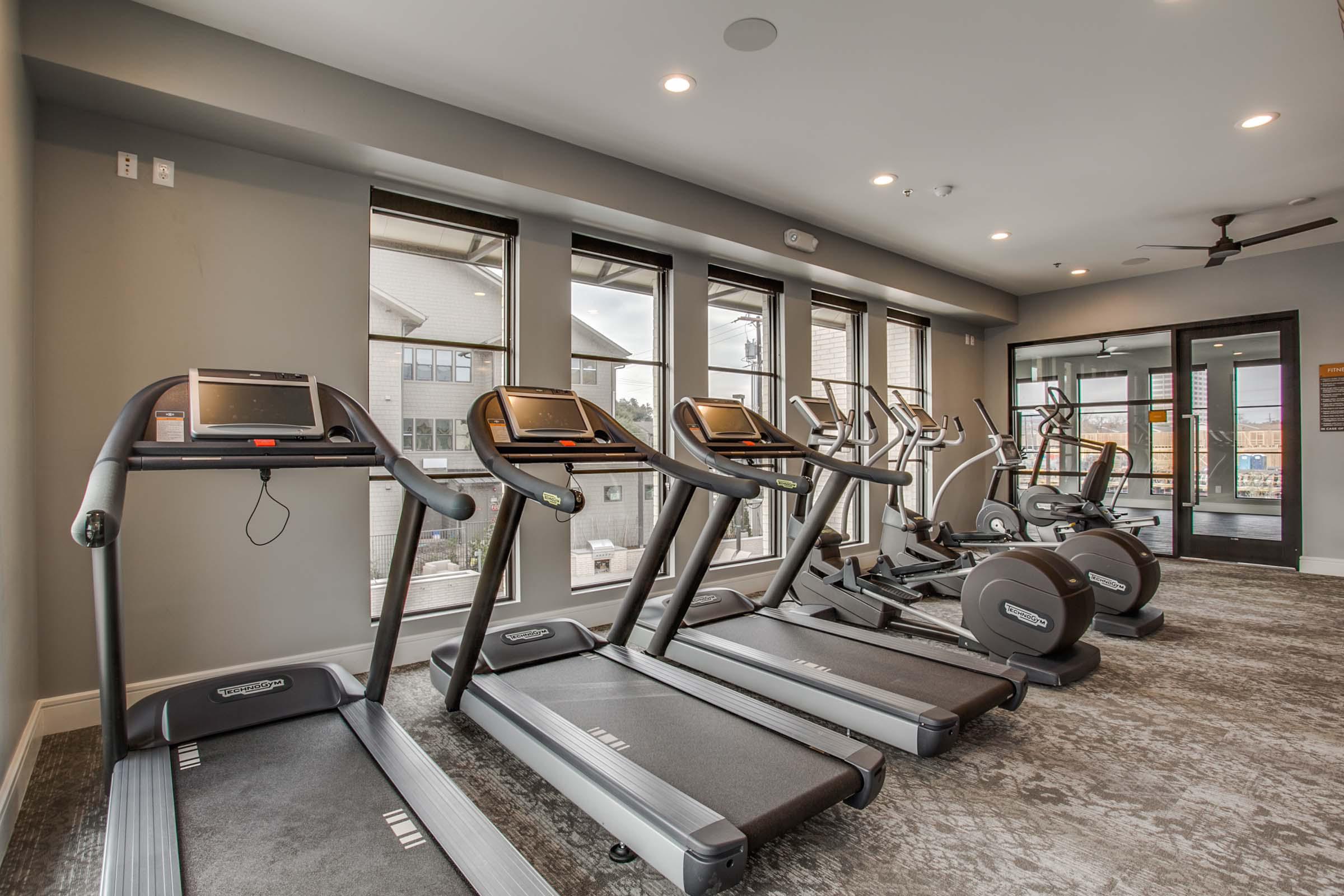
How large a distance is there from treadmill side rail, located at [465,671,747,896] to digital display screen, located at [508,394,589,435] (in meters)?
1.09

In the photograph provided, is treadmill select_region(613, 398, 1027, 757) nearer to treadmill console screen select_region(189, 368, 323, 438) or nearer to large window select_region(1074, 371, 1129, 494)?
treadmill console screen select_region(189, 368, 323, 438)

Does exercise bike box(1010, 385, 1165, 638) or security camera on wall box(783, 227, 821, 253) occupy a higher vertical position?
security camera on wall box(783, 227, 821, 253)

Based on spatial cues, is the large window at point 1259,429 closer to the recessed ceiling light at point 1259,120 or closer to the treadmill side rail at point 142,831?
the recessed ceiling light at point 1259,120

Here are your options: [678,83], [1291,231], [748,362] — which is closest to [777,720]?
[678,83]

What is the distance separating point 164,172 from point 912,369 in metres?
6.92

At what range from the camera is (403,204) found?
12.4 feet

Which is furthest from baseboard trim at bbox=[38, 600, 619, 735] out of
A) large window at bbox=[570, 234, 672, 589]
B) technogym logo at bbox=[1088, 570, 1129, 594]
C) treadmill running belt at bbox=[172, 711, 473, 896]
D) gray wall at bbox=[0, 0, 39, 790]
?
technogym logo at bbox=[1088, 570, 1129, 594]

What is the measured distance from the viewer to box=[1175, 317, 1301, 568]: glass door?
6.40 meters

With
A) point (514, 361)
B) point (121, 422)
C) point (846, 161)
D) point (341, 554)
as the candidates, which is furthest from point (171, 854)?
point (846, 161)

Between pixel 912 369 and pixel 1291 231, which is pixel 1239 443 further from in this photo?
pixel 912 369

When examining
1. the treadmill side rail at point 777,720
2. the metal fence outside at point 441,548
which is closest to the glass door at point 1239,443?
the treadmill side rail at point 777,720

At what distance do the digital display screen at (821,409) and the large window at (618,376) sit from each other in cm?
112

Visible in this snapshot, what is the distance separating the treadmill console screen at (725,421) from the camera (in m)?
3.29

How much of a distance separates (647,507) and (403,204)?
8.61 feet
